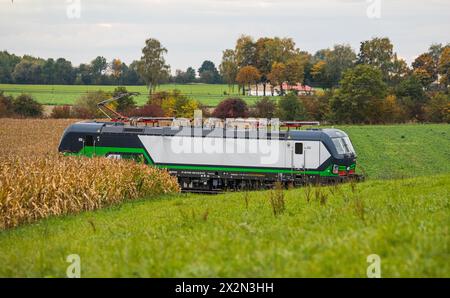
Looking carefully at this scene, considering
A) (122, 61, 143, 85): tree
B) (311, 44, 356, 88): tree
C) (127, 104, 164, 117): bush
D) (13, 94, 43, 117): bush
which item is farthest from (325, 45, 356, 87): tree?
(13, 94, 43, 117): bush

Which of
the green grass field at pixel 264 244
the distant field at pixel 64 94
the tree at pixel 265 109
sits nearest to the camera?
the green grass field at pixel 264 244

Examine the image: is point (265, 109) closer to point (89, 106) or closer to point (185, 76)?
point (89, 106)

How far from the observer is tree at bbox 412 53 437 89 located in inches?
4860

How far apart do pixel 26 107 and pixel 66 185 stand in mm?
59659

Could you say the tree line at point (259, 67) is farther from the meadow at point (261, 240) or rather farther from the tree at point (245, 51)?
the meadow at point (261, 240)

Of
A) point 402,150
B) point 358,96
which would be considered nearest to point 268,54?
point 358,96

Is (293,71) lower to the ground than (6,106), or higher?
higher

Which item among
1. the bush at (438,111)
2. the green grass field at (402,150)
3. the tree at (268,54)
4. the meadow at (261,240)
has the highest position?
the tree at (268,54)

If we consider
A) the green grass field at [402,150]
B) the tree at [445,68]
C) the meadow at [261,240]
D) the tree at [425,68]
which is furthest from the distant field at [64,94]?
the meadow at [261,240]

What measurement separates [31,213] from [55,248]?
805 centimetres

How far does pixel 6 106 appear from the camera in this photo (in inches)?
3127

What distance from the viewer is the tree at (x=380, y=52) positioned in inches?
4734

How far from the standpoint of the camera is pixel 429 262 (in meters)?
8.55

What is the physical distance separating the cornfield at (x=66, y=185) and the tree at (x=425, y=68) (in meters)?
101
